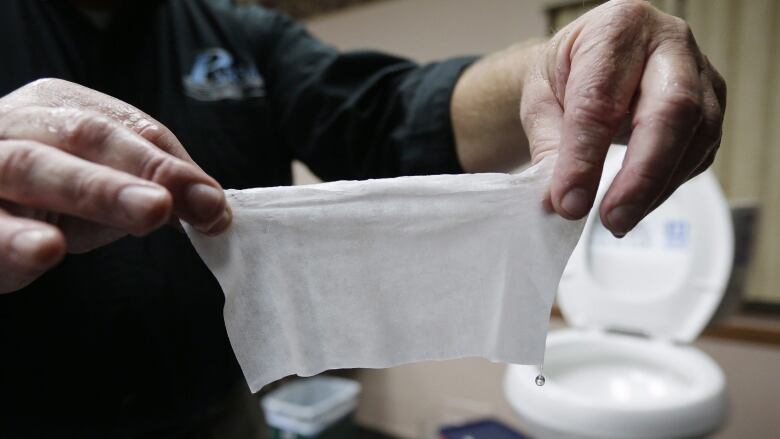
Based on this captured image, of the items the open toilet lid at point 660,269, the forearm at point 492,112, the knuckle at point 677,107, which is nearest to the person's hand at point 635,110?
the knuckle at point 677,107

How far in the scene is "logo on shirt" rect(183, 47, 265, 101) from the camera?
1.83ft

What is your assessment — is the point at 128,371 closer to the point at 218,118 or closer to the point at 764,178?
the point at 218,118

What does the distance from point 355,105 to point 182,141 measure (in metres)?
0.20

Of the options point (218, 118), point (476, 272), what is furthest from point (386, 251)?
point (218, 118)

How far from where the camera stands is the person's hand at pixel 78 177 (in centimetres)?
21

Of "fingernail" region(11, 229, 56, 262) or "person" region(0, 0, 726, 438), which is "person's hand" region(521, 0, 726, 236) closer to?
"person" region(0, 0, 726, 438)

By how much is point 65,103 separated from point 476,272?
269 mm

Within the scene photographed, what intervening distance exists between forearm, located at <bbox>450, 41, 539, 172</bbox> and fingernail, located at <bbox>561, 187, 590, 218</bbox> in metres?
0.16

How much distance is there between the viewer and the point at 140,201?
0.69 feet

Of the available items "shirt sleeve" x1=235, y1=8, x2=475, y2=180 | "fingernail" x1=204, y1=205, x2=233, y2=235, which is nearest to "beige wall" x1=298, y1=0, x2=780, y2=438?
"shirt sleeve" x1=235, y1=8, x2=475, y2=180

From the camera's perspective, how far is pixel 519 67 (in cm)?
40

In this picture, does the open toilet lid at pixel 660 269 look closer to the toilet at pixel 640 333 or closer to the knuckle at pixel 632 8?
the toilet at pixel 640 333

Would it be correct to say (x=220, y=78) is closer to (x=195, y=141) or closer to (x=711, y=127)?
(x=195, y=141)

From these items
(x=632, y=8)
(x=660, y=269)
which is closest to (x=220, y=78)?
(x=632, y=8)
